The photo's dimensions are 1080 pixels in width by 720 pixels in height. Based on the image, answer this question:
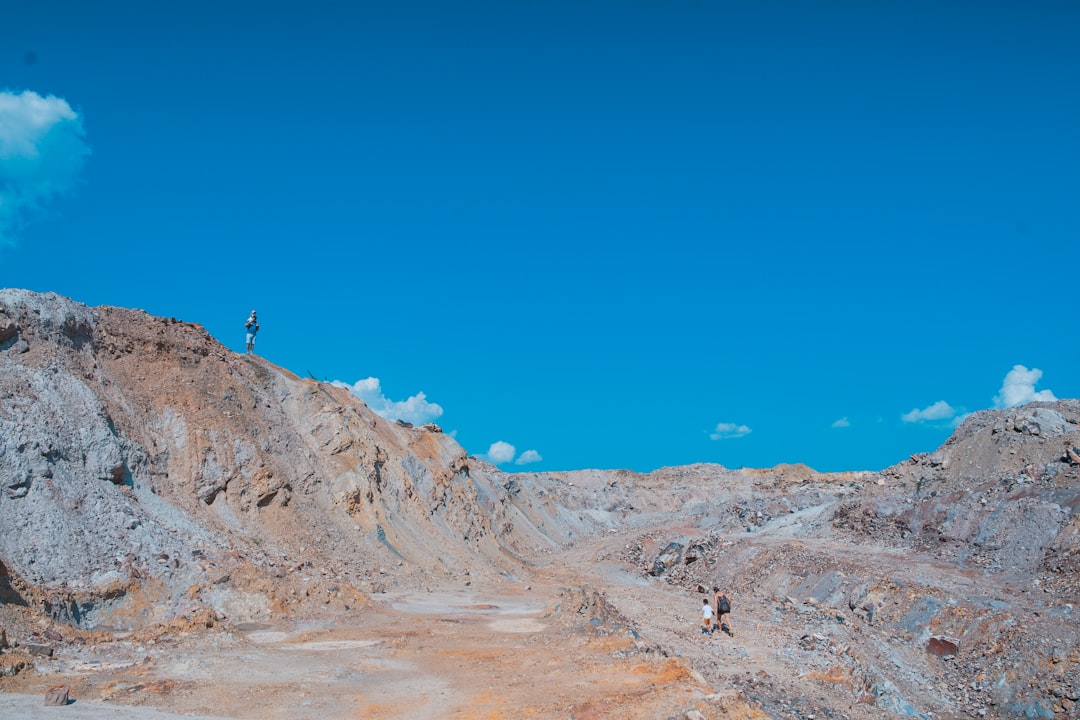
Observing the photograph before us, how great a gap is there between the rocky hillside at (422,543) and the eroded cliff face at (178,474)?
0.27 feet

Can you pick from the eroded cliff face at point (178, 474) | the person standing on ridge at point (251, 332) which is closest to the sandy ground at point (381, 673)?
the eroded cliff face at point (178, 474)

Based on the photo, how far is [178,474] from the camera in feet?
80.2

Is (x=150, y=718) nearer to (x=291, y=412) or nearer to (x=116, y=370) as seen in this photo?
(x=116, y=370)

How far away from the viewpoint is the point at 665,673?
12.8 metres

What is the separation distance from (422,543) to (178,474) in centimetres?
962

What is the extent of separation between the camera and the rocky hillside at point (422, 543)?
15523 millimetres

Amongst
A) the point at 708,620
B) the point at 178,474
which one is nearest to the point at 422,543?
the point at 178,474

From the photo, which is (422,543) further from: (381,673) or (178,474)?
(381,673)

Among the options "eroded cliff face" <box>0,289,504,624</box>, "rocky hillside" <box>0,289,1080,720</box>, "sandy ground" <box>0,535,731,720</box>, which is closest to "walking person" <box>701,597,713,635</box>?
"sandy ground" <box>0,535,731,720</box>

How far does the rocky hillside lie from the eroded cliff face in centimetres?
8

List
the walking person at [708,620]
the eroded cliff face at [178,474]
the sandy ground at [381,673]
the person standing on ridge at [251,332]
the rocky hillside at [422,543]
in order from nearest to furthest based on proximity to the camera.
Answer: the sandy ground at [381,673] < the rocky hillside at [422,543] < the eroded cliff face at [178,474] < the walking person at [708,620] < the person standing on ridge at [251,332]

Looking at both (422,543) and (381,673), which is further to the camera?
(422,543)

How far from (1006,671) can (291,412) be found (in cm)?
2625

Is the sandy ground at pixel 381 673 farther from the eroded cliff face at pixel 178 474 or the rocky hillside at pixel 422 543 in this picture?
the eroded cliff face at pixel 178 474
